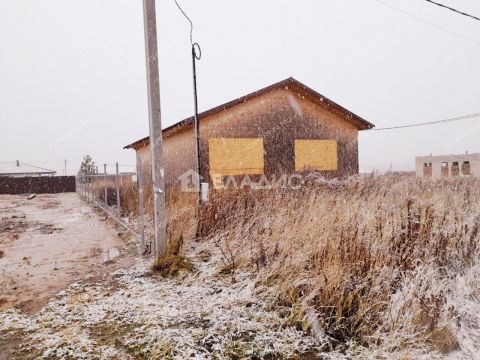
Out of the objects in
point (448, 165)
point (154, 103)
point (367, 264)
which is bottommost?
point (367, 264)

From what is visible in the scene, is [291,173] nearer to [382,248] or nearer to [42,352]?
[382,248]

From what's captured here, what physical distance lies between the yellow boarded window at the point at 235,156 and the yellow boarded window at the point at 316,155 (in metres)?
1.87

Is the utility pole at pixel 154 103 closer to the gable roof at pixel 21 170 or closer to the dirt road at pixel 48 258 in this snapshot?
the dirt road at pixel 48 258

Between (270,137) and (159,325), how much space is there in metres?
11.9

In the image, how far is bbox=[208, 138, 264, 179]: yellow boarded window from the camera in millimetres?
13109

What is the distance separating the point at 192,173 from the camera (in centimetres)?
1354

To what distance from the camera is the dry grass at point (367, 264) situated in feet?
9.09

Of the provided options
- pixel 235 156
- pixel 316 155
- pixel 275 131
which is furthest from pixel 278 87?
pixel 235 156

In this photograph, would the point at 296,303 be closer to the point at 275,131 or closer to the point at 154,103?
the point at 154,103

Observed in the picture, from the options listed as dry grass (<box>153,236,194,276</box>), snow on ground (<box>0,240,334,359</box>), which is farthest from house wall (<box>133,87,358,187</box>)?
snow on ground (<box>0,240,334,359</box>)

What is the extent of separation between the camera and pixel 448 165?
3725 centimetres

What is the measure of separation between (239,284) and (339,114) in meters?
13.6

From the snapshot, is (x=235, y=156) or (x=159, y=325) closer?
(x=159, y=325)

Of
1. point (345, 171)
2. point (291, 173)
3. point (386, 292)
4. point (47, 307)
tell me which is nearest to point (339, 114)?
point (345, 171)
